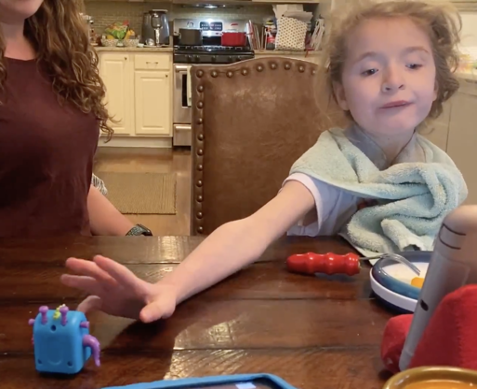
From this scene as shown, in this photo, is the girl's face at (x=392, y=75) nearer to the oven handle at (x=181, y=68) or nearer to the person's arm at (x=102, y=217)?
the person's arm at (x=102, y=217)

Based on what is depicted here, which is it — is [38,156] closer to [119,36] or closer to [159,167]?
[159,167]

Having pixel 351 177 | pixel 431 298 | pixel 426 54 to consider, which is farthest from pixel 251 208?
pixel 431 298

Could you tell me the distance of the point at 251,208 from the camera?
1533 mm

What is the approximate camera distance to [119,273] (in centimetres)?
69

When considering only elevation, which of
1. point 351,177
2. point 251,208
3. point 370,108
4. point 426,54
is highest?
point 426,54

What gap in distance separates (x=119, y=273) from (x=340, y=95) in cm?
70

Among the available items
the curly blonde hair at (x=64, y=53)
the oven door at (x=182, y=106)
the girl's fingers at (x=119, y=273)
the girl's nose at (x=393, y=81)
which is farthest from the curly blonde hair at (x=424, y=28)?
the oven door at (x=182, y=106)

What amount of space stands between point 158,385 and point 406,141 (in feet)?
2.62

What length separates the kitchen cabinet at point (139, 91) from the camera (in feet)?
17.6

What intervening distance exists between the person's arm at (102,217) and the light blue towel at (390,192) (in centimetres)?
58

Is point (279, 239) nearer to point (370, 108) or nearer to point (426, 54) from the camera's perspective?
point (370, 108)

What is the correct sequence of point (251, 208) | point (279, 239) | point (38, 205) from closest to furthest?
1. point (279, 239)
2. point (38, 205)
3. point (251, 208)

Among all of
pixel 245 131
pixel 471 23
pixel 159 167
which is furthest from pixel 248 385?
pixel 159 167

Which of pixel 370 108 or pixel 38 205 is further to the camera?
pixel 38 205
